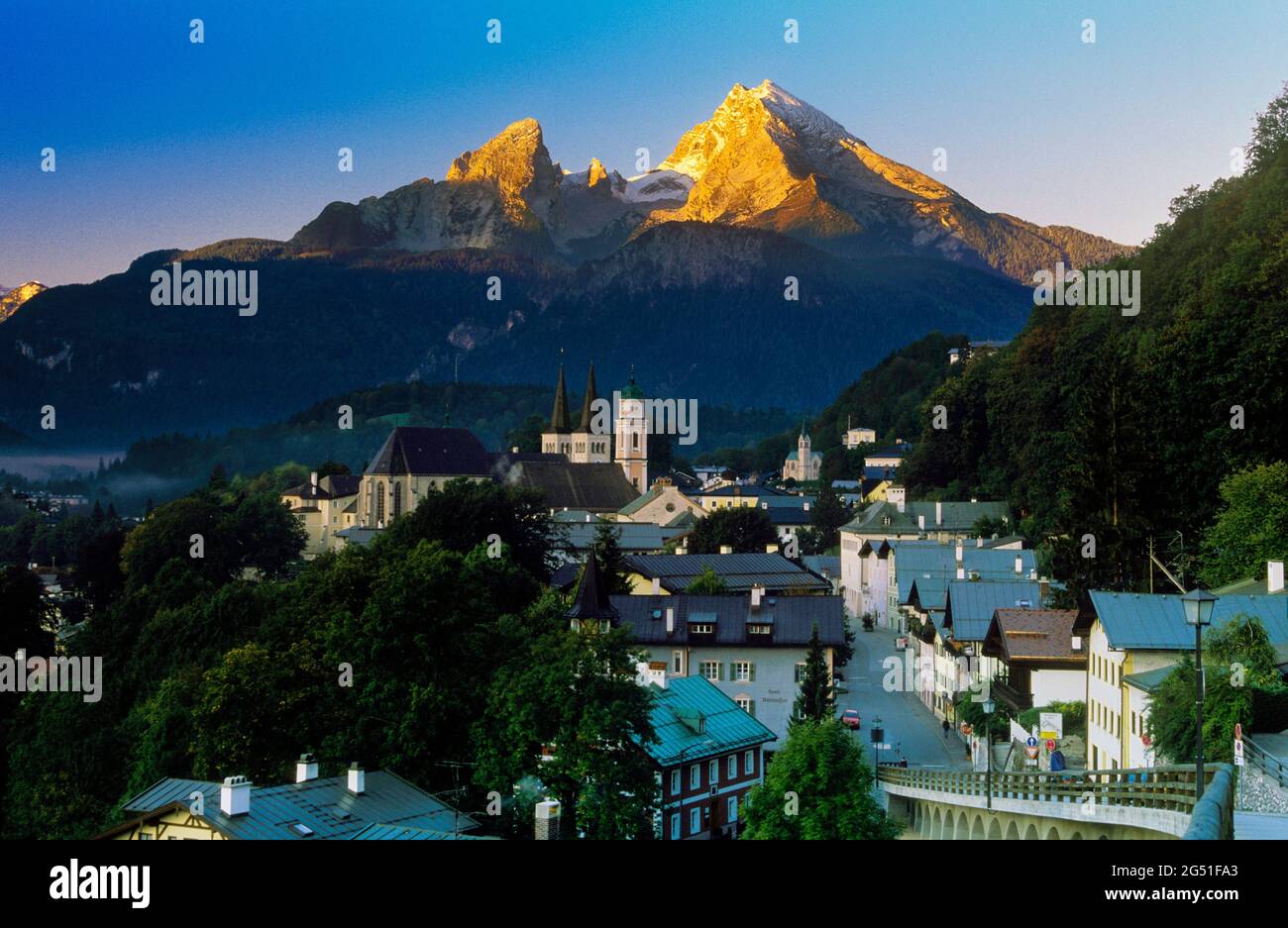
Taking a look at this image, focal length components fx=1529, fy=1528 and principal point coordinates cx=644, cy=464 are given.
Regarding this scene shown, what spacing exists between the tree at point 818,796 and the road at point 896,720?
15.6 meters

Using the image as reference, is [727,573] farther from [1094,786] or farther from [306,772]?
[1094,786]

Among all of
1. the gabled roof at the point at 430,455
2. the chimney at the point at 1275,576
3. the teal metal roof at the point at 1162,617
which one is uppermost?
the gabled roof at the point at 430,455

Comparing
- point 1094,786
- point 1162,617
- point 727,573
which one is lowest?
point 727,573

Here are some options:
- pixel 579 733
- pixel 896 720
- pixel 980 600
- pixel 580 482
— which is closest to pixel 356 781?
pixel 579 733

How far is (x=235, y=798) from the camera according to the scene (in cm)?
2716

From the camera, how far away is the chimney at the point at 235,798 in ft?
88.8

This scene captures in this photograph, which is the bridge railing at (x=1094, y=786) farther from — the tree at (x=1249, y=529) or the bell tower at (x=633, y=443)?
the bell tower at (x=633, y=443)

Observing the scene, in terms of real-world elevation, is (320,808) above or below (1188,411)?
below

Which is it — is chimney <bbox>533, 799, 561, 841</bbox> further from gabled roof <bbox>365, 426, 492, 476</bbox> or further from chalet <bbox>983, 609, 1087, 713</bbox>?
gabled roof <bbox>365, 426, 492, 476</bbox>

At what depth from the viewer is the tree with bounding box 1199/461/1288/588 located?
45.1 m

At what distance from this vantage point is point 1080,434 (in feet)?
188

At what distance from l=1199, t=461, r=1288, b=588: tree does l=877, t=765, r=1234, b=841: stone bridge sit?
1347 cm

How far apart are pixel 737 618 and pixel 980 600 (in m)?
10.7

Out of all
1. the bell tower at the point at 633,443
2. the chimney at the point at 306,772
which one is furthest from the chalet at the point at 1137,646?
the bell tower at the point at 633,443
